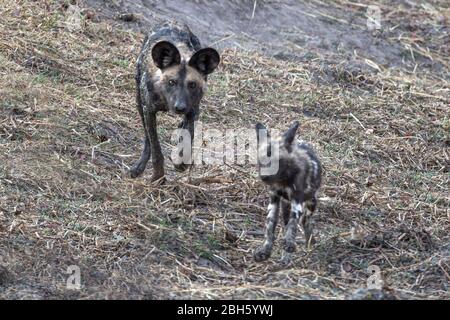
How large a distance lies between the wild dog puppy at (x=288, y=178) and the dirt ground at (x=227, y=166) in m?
0.24

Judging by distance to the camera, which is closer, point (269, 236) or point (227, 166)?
point (269, 236)

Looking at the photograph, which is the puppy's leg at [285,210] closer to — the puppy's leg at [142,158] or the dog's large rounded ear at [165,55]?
the dog's large rounded ear at [165,55]

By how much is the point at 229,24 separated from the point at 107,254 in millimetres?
7189

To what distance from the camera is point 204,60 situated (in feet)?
30.5

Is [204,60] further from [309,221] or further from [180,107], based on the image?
[309,221]

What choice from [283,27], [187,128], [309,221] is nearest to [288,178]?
[309,221]

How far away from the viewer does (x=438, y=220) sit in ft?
31.2

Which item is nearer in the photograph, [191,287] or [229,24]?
[191,287]

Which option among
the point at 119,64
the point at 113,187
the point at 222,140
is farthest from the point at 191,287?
the point at 119,64

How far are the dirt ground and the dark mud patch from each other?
3cm

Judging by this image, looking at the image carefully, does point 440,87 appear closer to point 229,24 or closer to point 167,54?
point 229,24

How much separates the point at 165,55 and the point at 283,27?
613 centimetres

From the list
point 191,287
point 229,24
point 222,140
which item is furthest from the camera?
point 229,24

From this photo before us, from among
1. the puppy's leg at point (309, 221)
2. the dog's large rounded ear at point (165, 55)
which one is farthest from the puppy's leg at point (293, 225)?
the dog's large rounded ear at point (165, 55)
